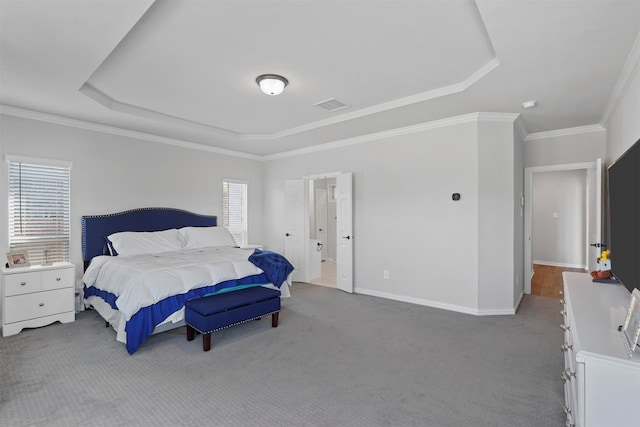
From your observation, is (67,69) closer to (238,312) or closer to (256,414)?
(238,312)

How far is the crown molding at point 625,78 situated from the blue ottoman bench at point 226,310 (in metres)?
3.73

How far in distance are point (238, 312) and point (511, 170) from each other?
3638 mm

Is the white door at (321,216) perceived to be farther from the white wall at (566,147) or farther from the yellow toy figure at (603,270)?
the yellow toy figure at (603,270)

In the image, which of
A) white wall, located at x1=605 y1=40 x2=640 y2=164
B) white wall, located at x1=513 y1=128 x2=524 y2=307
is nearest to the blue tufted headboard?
white wall, located at x1=513 y1=128 x2=524 y2=307

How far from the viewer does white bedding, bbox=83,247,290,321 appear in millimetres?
3070

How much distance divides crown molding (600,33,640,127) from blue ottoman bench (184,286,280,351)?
3730 mm

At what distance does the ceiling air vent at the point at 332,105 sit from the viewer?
12.2 feet

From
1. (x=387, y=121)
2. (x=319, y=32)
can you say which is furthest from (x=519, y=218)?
(x=319, y=32)

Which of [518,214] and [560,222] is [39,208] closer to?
[518,214]

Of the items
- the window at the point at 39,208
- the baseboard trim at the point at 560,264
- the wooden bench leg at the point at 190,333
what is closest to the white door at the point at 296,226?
the wooden bench leg at the point at 190,333

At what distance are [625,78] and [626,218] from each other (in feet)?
4.75

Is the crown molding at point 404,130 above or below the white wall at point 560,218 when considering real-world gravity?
above

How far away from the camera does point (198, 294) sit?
3.44 m

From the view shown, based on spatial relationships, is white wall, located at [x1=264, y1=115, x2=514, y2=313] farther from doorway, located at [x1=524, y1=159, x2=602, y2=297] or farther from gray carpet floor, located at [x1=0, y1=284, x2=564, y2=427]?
doorway, located at [x1=524, y1=159, x2=602, y2=297]
